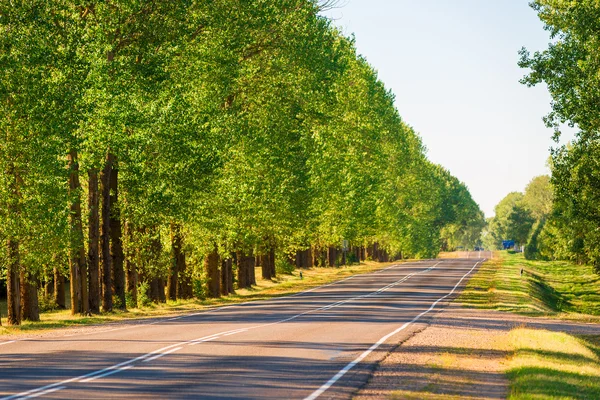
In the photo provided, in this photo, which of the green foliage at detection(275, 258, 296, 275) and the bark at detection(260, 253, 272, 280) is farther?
the green foliage at detection(275, 258, 296, 275)

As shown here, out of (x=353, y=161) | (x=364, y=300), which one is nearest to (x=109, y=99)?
(x=364, y=300)

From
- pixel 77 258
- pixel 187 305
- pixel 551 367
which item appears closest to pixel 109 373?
pixel 551 367

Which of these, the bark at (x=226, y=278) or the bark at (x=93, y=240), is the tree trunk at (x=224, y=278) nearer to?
the bark at (x=226, y=278)

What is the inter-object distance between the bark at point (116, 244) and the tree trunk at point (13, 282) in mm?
6366

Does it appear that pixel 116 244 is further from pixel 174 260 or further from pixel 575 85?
pixel 575 85

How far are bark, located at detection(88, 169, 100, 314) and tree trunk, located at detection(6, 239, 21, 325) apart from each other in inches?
154

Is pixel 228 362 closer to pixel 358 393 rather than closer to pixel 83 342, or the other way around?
pixel 358 393

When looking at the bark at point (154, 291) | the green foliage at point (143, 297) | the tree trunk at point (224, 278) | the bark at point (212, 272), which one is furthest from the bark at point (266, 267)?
the green foliage at point (143, 297)

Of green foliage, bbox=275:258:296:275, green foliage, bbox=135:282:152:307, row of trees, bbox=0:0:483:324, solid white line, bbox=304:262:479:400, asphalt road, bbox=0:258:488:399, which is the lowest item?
solid white line, bbox=304:262:479:400

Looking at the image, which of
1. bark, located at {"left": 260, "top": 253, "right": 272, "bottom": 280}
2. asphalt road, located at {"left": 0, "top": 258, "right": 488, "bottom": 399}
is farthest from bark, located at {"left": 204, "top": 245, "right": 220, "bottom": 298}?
bark, located at {"left": 260, "top": 253, "right": 272, "bottom": 280}

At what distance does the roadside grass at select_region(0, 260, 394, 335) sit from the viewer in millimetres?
30653

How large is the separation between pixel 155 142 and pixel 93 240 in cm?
435

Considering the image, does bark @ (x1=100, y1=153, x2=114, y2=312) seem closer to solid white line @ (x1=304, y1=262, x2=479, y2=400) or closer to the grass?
solid white line @ (x1=304, y1=262, x2=479, y2=400)

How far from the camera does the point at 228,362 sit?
17609mm
